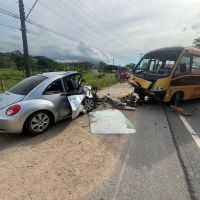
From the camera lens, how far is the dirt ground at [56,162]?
3619mm

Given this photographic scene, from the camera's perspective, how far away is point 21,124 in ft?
18.4

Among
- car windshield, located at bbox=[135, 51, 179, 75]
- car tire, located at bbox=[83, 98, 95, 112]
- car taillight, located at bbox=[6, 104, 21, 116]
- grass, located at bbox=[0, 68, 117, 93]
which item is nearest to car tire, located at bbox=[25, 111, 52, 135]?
car taillight, located at bbox=[6, 104, 21, 116]

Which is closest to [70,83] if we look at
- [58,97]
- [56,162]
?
[58,97]

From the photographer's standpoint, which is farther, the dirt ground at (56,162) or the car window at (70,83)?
the car window at (70,83)

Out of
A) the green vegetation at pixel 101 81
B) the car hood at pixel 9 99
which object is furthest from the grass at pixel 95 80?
the car hood at pixel 9 99

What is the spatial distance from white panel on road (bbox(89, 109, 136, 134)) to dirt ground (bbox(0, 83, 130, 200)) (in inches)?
13.2

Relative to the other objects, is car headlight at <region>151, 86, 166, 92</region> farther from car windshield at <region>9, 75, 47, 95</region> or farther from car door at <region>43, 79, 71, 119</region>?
car windshield at <region>9, 75, 47, 95</region>

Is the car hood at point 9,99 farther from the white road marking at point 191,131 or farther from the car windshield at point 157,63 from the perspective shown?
the car windshield at point 157,63

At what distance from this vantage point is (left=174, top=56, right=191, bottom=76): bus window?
917 cm

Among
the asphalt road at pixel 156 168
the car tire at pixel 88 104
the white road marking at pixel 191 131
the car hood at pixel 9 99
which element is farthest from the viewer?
the car tire at pixel 88 104

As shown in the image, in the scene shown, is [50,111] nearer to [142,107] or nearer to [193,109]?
[142,107]

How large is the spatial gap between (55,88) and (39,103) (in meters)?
0.83

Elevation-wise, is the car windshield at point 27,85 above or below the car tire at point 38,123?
above

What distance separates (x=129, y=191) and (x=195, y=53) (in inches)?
312
